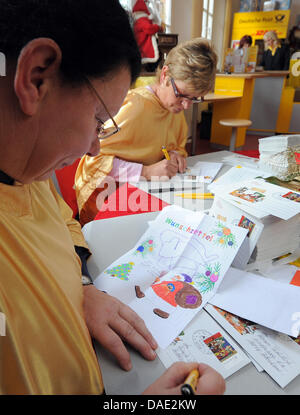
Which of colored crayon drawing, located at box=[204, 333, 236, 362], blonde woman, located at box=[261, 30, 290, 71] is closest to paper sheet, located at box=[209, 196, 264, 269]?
colored crayon drawing, located at box=[204, 333, 236, 362]

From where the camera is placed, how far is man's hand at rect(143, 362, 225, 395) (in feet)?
1.57

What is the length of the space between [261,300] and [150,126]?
53.1 inches

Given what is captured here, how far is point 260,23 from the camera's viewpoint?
6148 mm

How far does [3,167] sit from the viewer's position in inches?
20.4

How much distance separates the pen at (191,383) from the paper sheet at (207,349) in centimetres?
9

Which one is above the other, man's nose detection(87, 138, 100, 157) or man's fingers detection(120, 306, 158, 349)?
man's nose detection(87, 138, 100, 157)

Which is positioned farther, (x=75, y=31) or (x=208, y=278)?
(x=208, y=278)

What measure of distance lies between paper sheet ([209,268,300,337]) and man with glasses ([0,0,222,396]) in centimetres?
21

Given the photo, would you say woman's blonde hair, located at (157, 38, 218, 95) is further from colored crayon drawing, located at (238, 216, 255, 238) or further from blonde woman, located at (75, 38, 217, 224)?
colored crayon drawing, located at (238, 216, 255, 238)

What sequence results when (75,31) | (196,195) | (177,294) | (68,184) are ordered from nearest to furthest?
(75,31)
(177,294)
(196,195)
(68,184)

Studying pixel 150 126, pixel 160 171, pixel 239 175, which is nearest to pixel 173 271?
pixel 239 175

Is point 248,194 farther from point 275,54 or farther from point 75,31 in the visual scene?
point 275,54

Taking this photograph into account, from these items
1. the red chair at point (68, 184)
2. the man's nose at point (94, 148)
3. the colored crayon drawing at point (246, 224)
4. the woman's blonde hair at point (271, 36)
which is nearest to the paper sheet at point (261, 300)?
the colored crayon drawing at point (246, 224)
